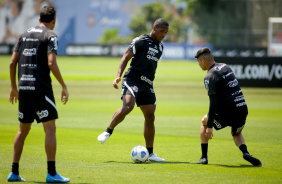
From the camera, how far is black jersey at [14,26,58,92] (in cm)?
679

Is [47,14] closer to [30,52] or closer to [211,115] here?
[30,52]

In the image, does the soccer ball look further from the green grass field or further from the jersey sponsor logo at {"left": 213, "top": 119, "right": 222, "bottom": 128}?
the jersey sponsor logo at {"left": 213, "top": 119, "right": 222, "bottom": 128}

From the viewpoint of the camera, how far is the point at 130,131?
504 inches

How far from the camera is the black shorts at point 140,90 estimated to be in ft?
29.7

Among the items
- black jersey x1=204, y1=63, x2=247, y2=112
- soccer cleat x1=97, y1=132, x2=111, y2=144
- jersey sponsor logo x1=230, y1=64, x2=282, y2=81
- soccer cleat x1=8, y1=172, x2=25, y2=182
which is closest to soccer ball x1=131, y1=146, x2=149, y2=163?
soccer cleat x1=97, y1=132, x2=111, y2=144

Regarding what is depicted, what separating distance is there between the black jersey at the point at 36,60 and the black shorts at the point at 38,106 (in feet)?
0.27

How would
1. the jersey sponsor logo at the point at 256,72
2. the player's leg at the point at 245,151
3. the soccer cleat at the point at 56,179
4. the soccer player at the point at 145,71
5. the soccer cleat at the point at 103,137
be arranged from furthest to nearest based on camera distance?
1. the jersey sponsor logo at the point at 256,72
2. the soccer player at the point at 145,71
3. the soccer cleat at the point at 103,137
4. the player's leg at the point at 245,151
5. the soccer cleat at the point at 56,179

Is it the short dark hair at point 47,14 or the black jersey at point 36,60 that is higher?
the short dark hair at point 47,14

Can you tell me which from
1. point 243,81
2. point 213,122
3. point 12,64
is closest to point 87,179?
point 12,64

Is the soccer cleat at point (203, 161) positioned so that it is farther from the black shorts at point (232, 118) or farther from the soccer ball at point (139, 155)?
the soccer ball at point (139, 155)

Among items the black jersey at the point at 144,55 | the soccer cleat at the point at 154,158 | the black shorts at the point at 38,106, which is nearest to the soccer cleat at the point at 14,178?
the black shorts at the point at 38,106

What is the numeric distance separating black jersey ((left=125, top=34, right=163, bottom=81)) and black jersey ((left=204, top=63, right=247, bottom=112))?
139 centimetres

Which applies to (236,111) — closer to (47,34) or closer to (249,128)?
(47,34)

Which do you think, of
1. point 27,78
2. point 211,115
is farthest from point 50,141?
point 211,115
